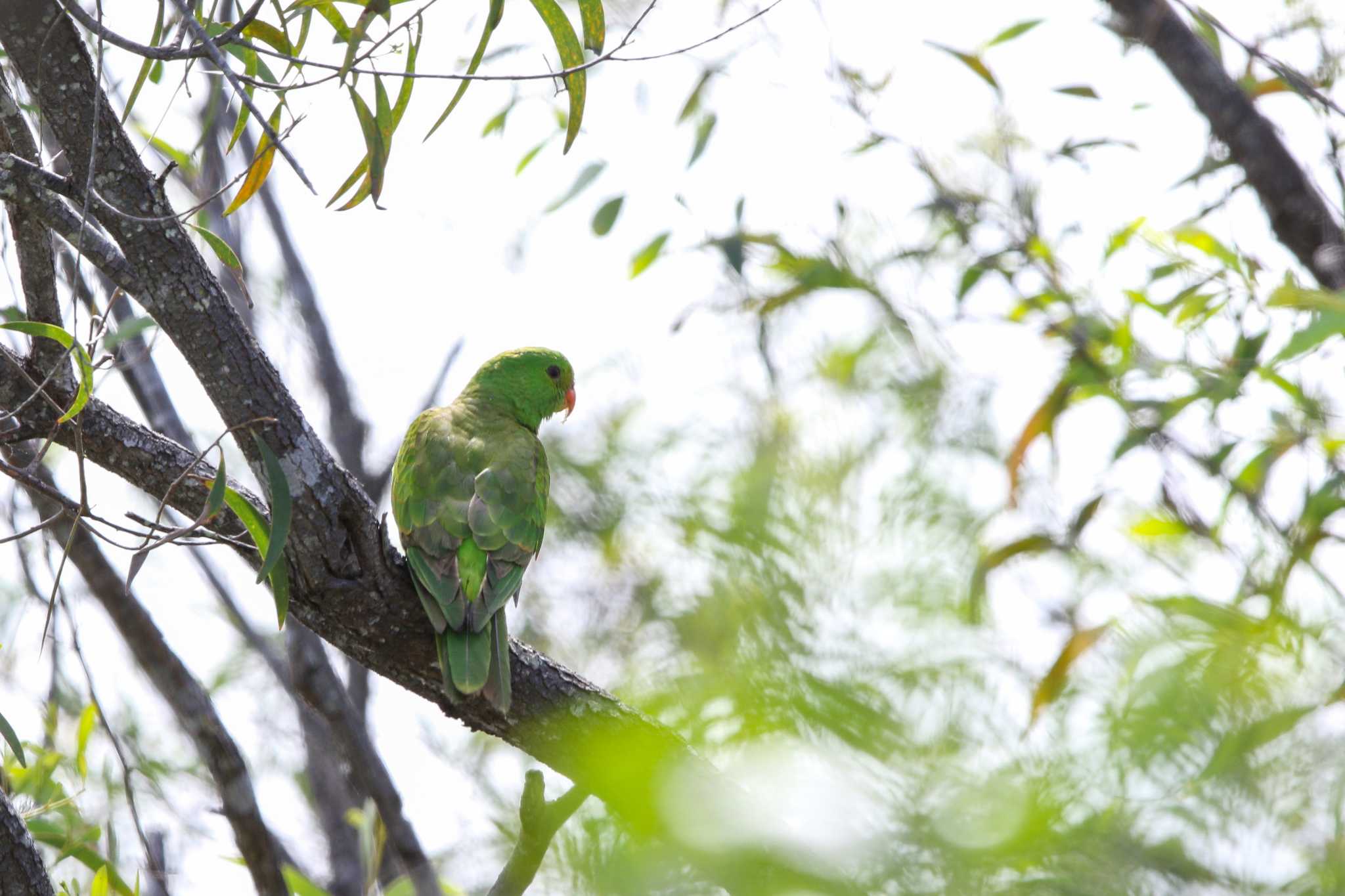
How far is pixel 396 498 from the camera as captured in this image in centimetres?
361

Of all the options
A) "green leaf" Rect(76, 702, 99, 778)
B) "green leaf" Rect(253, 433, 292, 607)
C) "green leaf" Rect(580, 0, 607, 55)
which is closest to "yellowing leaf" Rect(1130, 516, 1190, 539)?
"green leaf" Rect(580, 0, 607, 55)

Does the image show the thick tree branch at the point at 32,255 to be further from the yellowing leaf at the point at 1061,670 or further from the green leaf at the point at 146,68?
the yellowing leaf at the point at 1061,670

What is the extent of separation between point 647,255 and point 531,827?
2.81 m

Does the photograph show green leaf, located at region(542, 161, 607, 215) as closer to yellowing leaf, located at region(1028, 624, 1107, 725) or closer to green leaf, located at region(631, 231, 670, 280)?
green leaf, located at region(631, 231, 670, 280)

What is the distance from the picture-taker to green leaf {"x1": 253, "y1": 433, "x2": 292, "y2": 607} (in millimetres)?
2158

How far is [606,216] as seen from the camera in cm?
412

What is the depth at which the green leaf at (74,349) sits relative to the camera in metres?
2.12

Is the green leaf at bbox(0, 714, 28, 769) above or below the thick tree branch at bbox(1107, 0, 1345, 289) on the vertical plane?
below

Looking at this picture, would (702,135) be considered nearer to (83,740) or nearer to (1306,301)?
(1306,301)

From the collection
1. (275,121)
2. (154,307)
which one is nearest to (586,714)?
(154,307)

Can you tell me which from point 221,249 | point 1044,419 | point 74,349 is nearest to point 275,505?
point 74,349

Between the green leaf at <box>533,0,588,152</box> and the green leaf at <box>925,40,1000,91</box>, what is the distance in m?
1.91

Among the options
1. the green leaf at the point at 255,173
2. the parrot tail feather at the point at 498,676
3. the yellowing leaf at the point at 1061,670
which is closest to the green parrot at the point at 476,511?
the parrot tail feather at the point at 498,676

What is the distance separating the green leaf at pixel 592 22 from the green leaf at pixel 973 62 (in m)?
1.86
